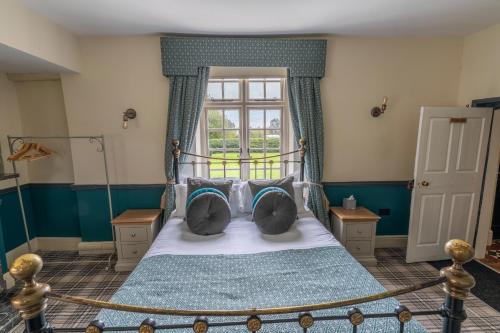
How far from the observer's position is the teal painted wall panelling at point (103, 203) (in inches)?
127

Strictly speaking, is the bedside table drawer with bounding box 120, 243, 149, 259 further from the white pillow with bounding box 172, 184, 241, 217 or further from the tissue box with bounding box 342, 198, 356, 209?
the tissue box with bounding box 342, 198, 356, 209

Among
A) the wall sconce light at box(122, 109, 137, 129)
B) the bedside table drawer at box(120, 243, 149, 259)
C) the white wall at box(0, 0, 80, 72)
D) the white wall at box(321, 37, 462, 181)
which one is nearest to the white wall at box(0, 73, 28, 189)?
the white wall at box(0, 0, 80, 72)

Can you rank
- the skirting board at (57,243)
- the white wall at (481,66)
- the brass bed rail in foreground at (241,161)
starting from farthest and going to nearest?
1. the skirting board at (57,243)
2. the brass bed rail in foreground at (241,161)
3. the white wall at (481,66)

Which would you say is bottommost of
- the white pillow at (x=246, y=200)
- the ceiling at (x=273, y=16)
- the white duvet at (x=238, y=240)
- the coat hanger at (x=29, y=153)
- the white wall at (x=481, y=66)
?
the white duvet at (x=238, y=240)

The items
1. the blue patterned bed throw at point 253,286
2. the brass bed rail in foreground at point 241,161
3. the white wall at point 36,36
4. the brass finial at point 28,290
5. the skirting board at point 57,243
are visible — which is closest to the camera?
the brass finial at point 28,290

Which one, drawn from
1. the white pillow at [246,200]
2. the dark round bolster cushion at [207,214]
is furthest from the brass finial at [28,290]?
the white pillow at [246,200]

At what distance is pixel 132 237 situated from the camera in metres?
2.87

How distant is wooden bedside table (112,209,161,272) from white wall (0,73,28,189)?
59.1 inches

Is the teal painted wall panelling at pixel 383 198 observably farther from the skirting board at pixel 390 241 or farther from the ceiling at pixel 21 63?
the ceiling at pixel 21 63

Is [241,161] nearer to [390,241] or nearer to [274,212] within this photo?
[274,212]

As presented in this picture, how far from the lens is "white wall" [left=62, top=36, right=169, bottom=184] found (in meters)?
3.00

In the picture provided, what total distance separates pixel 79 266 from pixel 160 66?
8.34 feet

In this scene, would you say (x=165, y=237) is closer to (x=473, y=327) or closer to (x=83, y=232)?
(x=83, y=232)

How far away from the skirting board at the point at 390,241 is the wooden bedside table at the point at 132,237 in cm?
288
